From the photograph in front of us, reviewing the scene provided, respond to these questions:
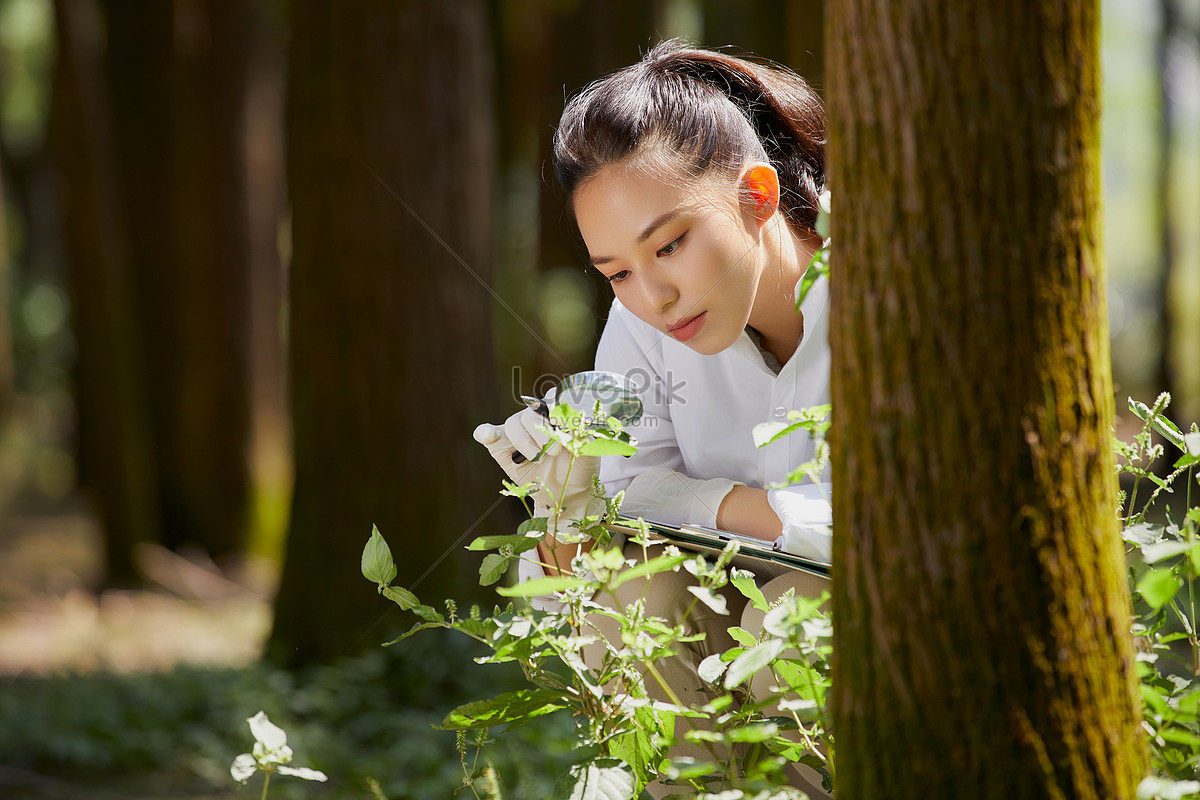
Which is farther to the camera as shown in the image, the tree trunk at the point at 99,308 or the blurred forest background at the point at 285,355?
the tree trunk at the point at 99,308

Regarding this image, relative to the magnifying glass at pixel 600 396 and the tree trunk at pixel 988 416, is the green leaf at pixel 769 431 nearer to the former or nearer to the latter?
the tree trunk at pixel 988 416

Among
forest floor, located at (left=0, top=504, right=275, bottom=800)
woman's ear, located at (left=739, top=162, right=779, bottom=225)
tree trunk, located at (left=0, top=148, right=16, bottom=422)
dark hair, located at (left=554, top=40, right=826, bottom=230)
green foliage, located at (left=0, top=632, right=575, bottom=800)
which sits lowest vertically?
forest floor, located at (left=0, top=504, right=275, bottom=800)

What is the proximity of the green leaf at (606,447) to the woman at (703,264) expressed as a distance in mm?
615

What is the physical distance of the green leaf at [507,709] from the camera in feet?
3.78

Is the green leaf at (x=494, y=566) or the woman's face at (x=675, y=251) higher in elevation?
the woman's face at (x=675, y=251)

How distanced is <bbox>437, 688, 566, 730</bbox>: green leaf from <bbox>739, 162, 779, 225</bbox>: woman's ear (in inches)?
47.5

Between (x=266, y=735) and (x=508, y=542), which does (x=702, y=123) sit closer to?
(x=508, y=542)

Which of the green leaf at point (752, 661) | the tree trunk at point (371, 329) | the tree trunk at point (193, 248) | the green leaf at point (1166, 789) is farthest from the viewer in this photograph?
the tree trunk at point (193, 248)

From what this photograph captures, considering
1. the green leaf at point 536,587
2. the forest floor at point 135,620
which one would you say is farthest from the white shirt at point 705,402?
the forest floor at point 135,620

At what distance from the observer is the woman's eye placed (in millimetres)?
1937

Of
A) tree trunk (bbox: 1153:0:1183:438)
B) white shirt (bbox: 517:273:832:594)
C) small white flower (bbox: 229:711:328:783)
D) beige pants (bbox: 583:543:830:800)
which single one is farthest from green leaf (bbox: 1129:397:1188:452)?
tree trunk (bbox: 1153:0:1183:438)

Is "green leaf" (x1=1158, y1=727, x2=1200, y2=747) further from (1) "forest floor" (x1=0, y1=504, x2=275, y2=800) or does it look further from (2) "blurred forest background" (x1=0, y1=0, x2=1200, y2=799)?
(1) "forest floor" (x1=0, y1=504, x2=275, y2=800)

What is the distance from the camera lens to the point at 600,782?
3.66ft

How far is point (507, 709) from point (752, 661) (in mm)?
337
